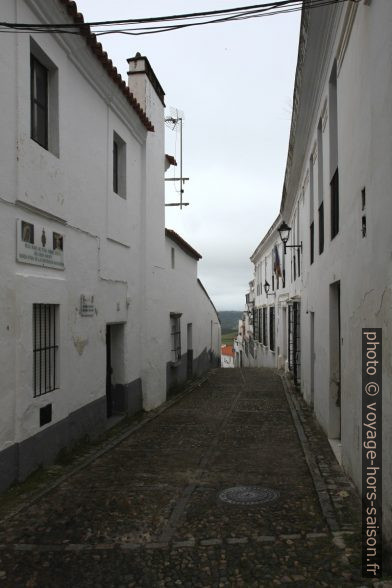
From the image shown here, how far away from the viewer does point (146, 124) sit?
10656 mm

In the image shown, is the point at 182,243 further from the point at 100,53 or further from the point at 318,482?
the point at 318,482

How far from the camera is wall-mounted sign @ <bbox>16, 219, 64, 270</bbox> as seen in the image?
19.3 ft

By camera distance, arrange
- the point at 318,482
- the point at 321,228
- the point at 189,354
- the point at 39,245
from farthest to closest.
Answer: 1. the point at 189,354
2. the point at 321,228
3. the point at 39,245
4. the point at 318,482

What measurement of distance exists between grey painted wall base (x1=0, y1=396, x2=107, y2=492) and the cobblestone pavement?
0.49 meters

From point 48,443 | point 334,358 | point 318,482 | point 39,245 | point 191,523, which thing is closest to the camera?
point 191,523

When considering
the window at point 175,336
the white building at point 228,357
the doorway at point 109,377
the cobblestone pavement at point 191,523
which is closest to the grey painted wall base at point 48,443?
the cobblestone pavement at point 191,523

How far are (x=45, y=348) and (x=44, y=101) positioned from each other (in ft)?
11.1

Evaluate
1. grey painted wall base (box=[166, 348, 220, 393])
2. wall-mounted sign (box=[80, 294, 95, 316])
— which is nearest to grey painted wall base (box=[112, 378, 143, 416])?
wall-mounted sign (box=[80, 294, 95, 316])

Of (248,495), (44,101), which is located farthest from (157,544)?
→ (44,101)

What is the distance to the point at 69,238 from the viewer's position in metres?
7.33

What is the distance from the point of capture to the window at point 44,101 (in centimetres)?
655

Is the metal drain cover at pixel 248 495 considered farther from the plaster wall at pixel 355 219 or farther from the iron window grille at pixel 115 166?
the iron window grille at pixel 115 166

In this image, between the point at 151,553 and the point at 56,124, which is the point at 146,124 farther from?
the point at 151,553

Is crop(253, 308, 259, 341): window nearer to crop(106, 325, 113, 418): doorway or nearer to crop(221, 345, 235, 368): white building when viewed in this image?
crop(221, 345, 235, 368): white building
